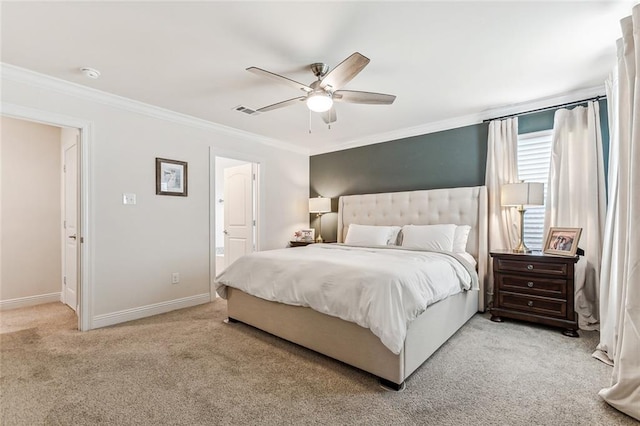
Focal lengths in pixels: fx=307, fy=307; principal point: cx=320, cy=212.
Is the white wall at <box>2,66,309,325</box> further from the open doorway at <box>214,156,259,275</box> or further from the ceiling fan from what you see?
the ceiling fan

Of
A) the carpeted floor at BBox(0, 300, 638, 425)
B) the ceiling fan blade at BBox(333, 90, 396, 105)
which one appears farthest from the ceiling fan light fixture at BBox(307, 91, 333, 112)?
the carpeted floor at BBox(0, 300, 638, 425)

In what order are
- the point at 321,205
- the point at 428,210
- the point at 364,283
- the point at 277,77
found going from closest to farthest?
the point at 364,283, the point at 277,77, the point at 428,210, the point at 321,205

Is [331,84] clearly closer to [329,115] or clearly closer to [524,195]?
[329,115]

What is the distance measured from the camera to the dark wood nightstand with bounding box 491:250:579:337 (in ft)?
9.59

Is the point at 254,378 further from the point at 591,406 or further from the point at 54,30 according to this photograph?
the point at 54,30

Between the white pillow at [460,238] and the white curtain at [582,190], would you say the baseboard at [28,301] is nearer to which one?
the white pillow at [460,238]

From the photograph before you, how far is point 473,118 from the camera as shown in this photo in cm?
397

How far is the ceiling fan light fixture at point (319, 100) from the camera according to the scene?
8.13ft

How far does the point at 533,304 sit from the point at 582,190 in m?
1.28

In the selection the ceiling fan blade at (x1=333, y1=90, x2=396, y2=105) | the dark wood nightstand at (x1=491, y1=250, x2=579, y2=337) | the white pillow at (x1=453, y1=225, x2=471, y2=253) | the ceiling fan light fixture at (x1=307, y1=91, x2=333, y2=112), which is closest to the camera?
the ceiling fan light fixture at (x1=307, y1=91, x2=333, y2=112)

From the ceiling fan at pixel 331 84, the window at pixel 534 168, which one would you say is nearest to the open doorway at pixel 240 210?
the ceiling fan at pixel 331 84

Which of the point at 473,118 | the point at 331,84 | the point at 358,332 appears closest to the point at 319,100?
the point at 331,84

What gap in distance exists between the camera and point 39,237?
4152mm

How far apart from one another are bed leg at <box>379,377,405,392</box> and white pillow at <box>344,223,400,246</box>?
81.7 inches
